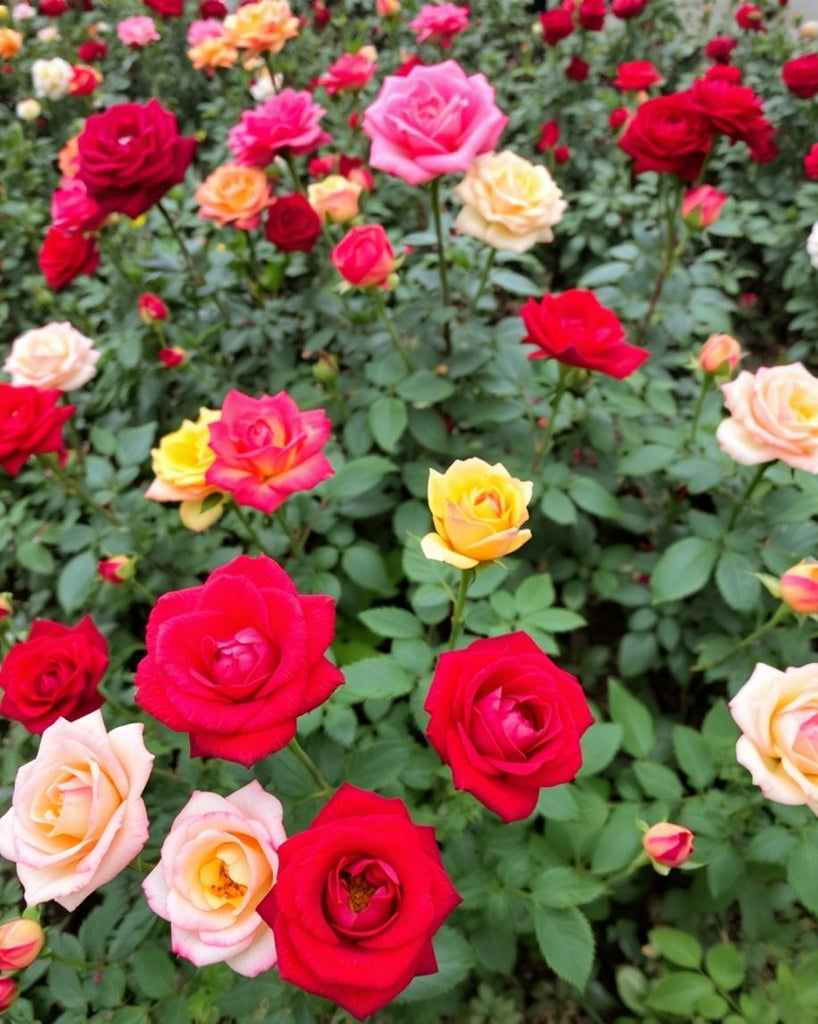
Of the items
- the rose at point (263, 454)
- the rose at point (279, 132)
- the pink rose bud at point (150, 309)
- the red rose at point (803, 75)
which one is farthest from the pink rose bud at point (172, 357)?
the red rose at point (803, 75)

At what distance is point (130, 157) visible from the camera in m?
1.46

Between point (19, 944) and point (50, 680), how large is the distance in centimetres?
31

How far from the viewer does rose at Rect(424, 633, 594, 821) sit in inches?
26.1

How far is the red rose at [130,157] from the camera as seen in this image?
1.46 metres

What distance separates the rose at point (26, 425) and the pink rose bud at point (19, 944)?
28.2 inches

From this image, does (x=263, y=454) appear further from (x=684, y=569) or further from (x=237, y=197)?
(x=237, y=197)

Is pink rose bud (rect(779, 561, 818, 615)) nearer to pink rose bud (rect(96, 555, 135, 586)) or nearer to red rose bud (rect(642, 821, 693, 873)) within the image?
red rose bud (rect(642, 821, 693, 873))

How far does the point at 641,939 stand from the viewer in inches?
54.6

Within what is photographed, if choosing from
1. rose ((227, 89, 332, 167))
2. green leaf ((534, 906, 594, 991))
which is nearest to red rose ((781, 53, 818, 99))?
rose ((227, 89, 332, 167))

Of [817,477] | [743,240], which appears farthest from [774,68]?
[817,477]

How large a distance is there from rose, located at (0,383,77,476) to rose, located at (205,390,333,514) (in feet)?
1.35

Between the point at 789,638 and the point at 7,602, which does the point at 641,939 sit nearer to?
the point at 789,638

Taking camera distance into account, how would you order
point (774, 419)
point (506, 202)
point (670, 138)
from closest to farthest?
point (774, 419)
point (506, 202)
point (670, 138)

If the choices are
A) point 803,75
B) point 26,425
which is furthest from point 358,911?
point 803,75
